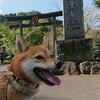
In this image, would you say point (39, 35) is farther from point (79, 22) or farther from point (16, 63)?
point (16, 63)

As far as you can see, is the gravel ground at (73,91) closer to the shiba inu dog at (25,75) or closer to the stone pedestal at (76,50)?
the stone pedestal at (76,50)

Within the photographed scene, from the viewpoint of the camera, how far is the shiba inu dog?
4.67m

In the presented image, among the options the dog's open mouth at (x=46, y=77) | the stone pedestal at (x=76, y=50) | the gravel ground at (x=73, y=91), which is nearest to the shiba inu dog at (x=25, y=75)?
the dog's open mouth at (x=46, y=77)

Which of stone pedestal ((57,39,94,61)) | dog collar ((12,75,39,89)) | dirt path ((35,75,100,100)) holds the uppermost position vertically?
dog collar ((12,75,39,89))

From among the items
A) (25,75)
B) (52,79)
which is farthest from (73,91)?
(25,75)

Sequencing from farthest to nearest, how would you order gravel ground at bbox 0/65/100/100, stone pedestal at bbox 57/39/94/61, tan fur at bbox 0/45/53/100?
stone pedestal at bbox 57/39/94/61
gravel ground at bbox 0/65/100/100
tan fur at bbox 0/45/53/100

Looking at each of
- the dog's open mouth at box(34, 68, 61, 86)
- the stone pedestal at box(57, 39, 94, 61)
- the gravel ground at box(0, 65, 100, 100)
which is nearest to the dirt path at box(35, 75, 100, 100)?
the gravel ground at box(0, 65, 100, 100)

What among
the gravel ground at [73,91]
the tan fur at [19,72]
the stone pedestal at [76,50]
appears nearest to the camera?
the tan fur at [19,72]

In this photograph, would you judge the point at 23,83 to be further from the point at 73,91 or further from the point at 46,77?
the point at 73,91

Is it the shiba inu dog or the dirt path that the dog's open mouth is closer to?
the shiba inu dog

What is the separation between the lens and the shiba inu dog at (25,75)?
467cm

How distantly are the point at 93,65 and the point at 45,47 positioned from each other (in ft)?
35.2

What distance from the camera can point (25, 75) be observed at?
4684mm

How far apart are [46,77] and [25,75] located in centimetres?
25
